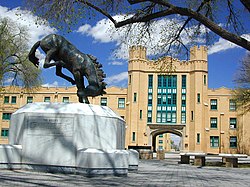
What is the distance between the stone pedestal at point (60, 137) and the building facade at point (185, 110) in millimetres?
34736

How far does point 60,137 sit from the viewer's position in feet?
32.4

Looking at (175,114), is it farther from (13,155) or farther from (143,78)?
(13,155)

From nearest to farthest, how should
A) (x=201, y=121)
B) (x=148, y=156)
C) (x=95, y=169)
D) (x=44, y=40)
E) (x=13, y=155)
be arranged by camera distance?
(x=95, y=169)
(x=13, y=155)
(x=44, y=40)
(x=148, y=156)
(x=201, y=121)

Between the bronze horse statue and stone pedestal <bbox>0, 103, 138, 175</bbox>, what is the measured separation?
3.94 feet

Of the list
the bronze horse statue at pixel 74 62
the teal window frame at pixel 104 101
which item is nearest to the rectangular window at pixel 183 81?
the teal window frame at pixel 104 101

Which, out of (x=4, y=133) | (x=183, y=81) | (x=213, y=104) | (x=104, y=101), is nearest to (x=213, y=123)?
(x=213, y=104)

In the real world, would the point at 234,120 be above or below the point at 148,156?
above

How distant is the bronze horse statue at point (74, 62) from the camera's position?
437 inches

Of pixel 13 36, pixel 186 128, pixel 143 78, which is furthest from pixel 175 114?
pixel 13 36

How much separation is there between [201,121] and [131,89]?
10114mm

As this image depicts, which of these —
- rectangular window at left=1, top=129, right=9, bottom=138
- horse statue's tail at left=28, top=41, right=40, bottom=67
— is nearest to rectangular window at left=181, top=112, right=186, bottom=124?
rectangular window at left=1, top=129, right=9, bottom=138

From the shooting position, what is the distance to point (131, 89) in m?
46.9

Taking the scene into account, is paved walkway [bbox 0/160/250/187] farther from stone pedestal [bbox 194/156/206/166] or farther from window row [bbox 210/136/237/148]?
window row [bbox 210/136/237/148]

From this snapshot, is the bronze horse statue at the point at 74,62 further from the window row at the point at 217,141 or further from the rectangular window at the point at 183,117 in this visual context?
the window row at the point at 217,141
